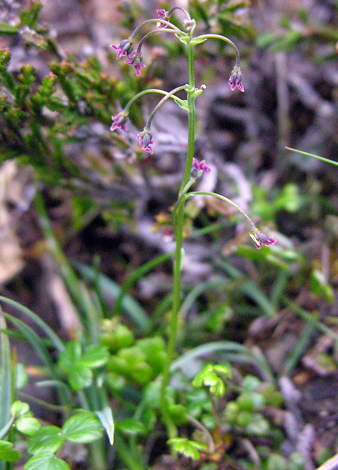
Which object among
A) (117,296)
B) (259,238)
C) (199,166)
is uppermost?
(199,166)

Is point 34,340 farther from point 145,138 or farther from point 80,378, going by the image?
point 145,138

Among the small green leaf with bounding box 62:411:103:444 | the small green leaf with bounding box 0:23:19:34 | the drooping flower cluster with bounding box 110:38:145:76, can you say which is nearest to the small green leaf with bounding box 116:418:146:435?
the small green leaf with bounding box 62:411:103:444

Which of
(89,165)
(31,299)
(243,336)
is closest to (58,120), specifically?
(89,165)

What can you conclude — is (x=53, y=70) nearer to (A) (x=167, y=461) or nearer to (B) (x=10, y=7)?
(B) (x=10, y=7)

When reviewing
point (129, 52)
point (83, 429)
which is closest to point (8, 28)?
point (129, 52)

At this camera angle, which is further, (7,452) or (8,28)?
(8,28)

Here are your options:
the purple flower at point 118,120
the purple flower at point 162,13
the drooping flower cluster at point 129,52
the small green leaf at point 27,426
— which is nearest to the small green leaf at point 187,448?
the small green leaf at point 27,426

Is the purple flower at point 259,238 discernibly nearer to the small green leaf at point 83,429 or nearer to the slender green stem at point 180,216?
the slender green stem at point 180,216
